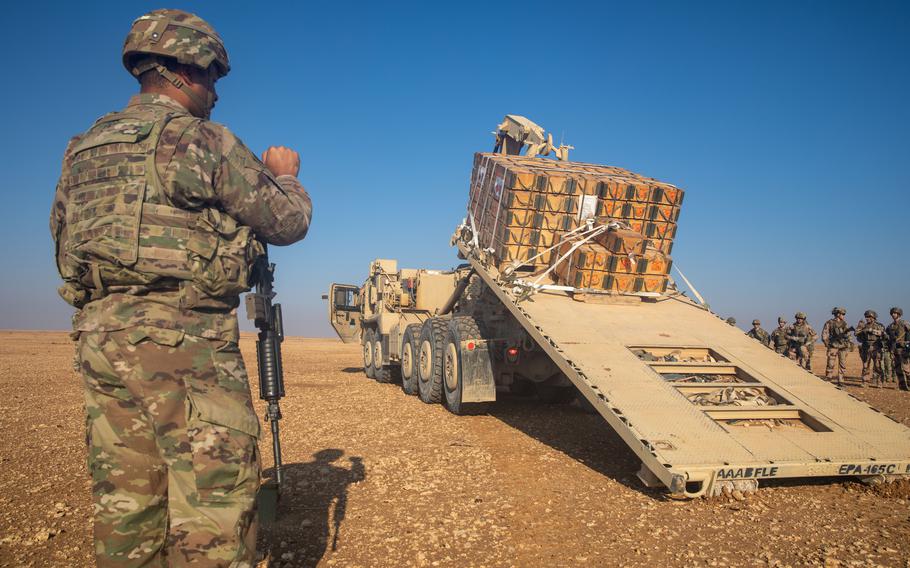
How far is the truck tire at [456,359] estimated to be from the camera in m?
8.08

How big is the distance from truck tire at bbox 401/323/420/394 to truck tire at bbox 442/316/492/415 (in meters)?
Result: 1.26

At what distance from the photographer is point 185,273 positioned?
2.25 m

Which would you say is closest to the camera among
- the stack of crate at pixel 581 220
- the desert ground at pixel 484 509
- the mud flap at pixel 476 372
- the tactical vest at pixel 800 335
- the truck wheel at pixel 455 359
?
the desert ground at pixel 484 509

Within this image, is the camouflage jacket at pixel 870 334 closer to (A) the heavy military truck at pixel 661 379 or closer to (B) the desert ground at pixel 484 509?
(A) the heavy military truck at pixel 661 379

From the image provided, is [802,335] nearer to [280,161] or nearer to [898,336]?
[898,336]

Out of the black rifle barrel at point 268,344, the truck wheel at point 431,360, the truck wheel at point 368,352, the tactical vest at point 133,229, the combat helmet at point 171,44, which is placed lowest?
the truck wheel at point 368,352

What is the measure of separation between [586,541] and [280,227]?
9.16ft

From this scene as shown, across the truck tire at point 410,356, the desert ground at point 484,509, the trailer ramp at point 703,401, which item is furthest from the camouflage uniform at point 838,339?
the truck tire at point 410,356

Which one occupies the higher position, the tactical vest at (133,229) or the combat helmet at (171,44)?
the combat helmet at (171,44)

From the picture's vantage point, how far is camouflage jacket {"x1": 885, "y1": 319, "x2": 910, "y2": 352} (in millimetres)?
13767

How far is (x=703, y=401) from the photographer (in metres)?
5.42

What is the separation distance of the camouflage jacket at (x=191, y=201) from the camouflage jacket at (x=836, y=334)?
15347mm

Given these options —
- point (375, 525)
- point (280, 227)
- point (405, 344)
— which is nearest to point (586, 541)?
point (375, 525)

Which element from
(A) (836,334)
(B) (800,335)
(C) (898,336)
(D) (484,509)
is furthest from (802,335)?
(D) (484,509)
